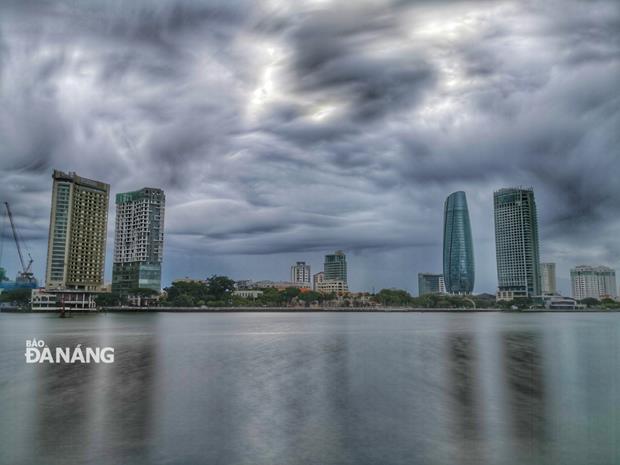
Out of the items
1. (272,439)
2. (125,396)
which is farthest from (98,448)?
(125,396)

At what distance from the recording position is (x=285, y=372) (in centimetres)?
3697

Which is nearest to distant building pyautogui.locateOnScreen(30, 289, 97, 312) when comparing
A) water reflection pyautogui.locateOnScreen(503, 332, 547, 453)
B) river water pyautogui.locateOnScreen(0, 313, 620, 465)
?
river water pyautogui.locateOnScreen(0, 313, 620, 465)

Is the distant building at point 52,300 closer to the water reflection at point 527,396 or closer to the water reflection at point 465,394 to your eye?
the water reflection at point 465,394

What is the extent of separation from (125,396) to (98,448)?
9280mm

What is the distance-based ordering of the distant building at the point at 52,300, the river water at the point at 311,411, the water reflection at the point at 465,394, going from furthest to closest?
1. the distant building at the point at 52,300
2. the water reflection at the point at 465,394
3. the river water at the point at 311,411

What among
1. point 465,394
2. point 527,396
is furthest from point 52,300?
point 527,396

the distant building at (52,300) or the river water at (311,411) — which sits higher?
the distant building at (52,300)

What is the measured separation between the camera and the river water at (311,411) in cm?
1846

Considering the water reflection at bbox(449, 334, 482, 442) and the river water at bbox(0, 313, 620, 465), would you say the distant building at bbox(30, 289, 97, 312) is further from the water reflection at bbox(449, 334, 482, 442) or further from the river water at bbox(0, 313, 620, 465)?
the water reflection at bbox(449, 334, 482, 442)

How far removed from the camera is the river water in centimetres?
1846

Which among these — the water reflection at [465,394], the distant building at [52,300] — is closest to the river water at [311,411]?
the water reflection at [465,394]

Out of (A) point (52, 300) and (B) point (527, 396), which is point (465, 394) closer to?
(B) point (527, 396)

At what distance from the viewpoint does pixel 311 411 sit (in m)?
24.9

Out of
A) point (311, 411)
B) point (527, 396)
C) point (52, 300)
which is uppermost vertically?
point (52, 300)
